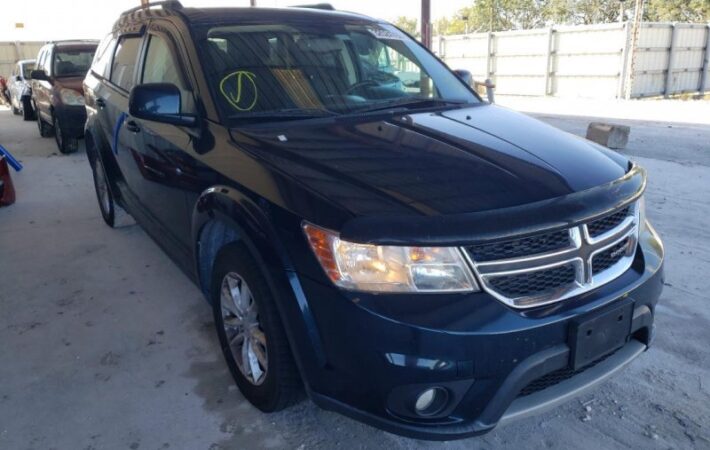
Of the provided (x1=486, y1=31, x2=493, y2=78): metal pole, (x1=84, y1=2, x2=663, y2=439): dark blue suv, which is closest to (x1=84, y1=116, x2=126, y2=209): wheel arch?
(x1=84, y1=2, x2=663, y2=439): dark blue suv

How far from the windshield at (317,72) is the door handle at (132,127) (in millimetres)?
894

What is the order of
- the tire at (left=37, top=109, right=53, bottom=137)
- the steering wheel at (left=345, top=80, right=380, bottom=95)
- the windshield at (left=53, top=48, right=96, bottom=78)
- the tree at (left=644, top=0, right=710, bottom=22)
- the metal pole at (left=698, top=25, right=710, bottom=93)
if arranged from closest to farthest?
the steering wheel at (left=345, top=80, right=380, bottom=95)
the windshield at (left=53, top=48, right=96, bottom=78)
the tire at (left=37, top=109, right=53, bottom=137)
the metal pole at (left=698, top=25, right=710, bottom=93)
the tree at (left=644, top=0, right=710, bottom=22)

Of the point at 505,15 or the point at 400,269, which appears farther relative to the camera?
the point at 505,15

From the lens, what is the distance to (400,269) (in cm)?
184

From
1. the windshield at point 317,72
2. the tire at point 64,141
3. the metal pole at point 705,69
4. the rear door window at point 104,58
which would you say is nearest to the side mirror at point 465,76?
the windshield at point 317,72

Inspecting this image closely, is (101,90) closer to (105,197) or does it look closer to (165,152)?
(105,197)

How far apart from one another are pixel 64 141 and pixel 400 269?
884cm

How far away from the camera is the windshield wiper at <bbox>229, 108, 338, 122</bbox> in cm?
268

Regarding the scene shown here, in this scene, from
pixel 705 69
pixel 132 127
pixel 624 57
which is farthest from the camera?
pixel 705 69

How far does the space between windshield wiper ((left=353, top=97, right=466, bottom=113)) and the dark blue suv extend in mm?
16

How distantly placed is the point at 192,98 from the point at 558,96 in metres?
20.9

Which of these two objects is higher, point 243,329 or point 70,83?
point 70,83

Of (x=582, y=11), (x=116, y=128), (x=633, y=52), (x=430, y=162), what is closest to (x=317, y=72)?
(x=430, y=162)

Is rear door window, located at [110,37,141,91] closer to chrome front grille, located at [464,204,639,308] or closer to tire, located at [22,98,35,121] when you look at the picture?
chrome front grille, located at [464,204,639,308]
